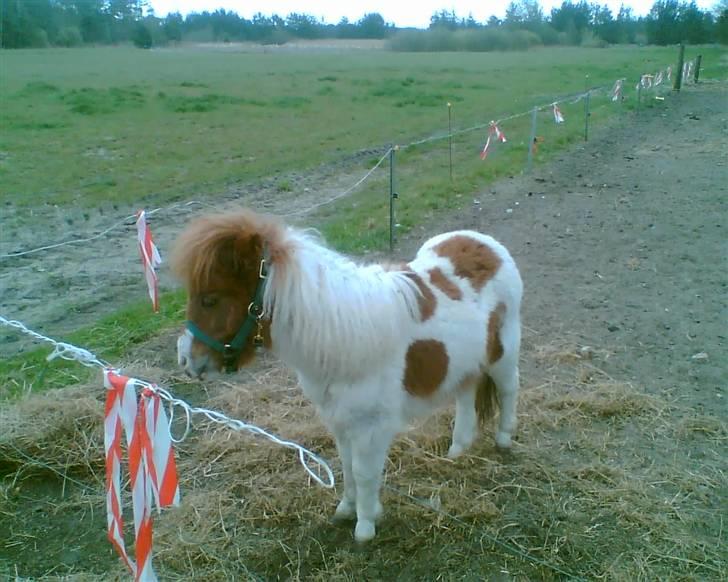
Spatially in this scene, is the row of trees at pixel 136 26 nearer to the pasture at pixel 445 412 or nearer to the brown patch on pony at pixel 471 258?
the pasture at pixel 445 412

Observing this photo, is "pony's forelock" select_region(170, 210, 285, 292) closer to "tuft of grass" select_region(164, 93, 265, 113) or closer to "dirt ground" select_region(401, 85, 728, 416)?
"dirt ground" select_region(401, 85, 728, 416)

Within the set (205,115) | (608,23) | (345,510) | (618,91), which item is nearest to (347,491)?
(345,510)

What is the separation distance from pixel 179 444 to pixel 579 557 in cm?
238

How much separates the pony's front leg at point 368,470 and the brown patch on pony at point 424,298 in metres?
0.56

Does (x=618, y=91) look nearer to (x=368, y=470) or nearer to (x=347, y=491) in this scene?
(x=347, y=491)

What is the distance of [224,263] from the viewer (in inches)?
89.3

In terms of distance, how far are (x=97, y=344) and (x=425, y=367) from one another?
322 centimetres

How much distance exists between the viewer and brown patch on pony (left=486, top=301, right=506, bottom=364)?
3.08 metres

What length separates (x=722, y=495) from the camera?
3.18 meters

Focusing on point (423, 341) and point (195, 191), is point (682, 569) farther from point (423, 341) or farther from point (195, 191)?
point (195, 191)

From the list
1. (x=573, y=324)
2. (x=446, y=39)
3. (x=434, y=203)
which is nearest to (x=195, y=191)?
(x=434, y=203)

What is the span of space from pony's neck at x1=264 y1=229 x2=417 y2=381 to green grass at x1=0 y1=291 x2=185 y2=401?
106 inches

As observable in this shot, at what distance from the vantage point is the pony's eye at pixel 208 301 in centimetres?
232

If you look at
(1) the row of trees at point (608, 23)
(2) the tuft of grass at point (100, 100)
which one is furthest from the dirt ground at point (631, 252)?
(1) the row of trees at point (608, 23)
